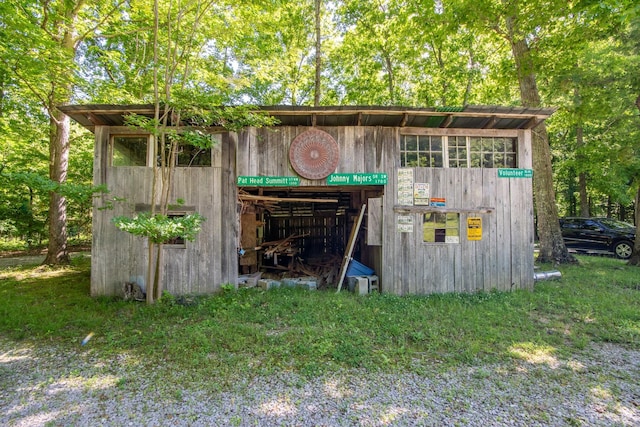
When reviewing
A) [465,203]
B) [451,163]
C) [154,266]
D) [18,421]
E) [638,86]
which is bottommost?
[18,421]

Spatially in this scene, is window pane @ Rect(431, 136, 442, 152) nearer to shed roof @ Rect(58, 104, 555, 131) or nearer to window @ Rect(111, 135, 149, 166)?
shed roof @ Rect(58, 104, 555, 131)

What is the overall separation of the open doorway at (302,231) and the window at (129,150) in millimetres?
2316

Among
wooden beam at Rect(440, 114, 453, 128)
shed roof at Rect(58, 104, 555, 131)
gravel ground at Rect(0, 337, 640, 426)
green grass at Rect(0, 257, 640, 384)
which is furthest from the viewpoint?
wooden beam at Rect(440, 114, 453, 128)

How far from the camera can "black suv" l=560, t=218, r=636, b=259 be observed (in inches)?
455

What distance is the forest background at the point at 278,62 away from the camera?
22.0 feet

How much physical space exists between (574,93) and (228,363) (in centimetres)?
1201

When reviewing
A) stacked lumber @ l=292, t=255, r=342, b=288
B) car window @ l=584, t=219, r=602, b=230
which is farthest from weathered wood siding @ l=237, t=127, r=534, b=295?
car window @ l=584, t=219, r=602, b=230

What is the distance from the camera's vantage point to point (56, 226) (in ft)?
32.1

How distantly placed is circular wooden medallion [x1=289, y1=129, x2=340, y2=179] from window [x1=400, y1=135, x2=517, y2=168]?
1705 mm

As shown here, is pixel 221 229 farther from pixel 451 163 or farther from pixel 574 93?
pixel 574 93

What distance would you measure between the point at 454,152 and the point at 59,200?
1217 centimetres

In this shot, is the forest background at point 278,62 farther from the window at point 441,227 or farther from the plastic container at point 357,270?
the plastic container at point 357,270

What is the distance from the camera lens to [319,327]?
4.82 m

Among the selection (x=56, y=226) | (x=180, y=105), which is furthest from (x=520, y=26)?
(x=56, y=226)
